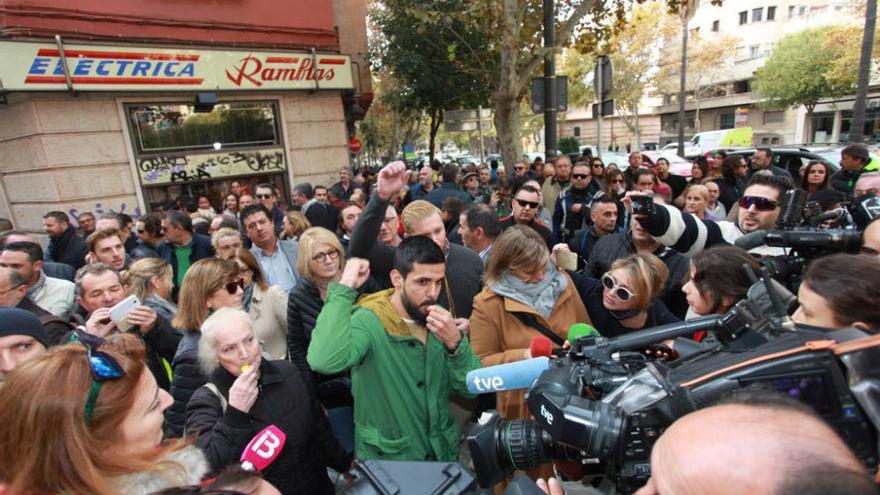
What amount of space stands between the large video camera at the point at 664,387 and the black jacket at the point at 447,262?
4.33ft

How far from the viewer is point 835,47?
2447 centimetres

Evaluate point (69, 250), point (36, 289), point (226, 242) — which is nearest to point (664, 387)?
point (226, 242)

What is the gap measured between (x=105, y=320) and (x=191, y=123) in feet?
25.5

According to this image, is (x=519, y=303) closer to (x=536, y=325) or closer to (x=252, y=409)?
(x=536, y=325)

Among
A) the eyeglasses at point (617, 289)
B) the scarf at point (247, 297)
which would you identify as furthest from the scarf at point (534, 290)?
the scarf at point (247, 297)

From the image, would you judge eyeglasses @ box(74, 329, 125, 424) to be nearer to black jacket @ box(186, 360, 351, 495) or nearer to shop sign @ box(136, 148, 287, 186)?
black jacket @ box(186, 360, 351, 495)

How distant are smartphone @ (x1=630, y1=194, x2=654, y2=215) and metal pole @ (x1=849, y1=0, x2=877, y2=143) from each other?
1221 cm

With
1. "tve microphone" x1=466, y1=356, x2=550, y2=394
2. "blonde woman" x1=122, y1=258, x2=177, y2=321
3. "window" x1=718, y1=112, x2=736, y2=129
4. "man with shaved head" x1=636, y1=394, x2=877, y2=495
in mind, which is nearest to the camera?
"man with shaved head" x1=636, y1=394, x2=877, y2=495

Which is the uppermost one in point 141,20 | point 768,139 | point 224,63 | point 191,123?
point 141,20

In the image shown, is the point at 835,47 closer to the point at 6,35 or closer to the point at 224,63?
the point at 224,63

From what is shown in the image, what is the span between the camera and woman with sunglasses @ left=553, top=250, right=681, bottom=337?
227 cm

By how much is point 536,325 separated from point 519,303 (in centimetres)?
14

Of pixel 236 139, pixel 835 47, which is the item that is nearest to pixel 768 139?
pixel 835 47

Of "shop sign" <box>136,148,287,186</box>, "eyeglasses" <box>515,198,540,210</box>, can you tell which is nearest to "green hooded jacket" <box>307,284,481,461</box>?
"eyeglasses" <box>515,198,540,210</box>
